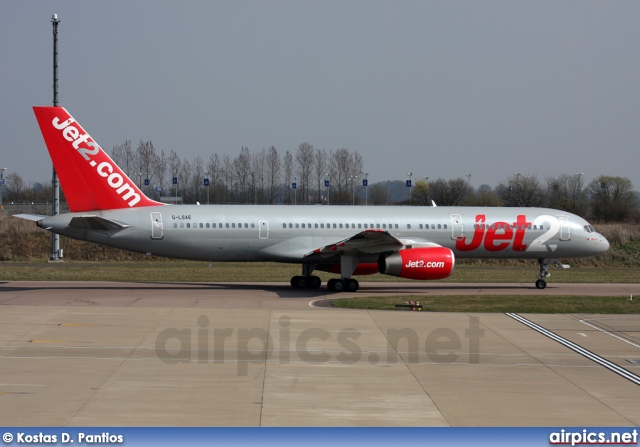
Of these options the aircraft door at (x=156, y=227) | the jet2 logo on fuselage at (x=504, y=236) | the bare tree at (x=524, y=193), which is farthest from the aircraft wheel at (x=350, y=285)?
the bare tree at (x=524, y=193)

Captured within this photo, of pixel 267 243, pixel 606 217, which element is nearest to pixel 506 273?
pixel 267 243

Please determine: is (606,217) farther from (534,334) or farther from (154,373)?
(154,373)

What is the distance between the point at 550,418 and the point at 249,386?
4.89 meters

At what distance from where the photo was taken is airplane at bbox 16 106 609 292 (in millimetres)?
27562

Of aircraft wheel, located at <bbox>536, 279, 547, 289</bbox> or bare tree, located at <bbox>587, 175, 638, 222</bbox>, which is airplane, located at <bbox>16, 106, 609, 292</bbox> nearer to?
aircraft wheel, located at <bbox>536, 279, 547, 289</bbox>

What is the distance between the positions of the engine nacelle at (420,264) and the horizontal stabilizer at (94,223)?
9.94 meters

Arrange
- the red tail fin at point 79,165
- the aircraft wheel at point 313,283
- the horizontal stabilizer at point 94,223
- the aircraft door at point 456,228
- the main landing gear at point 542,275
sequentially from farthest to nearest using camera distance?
the main landing gear at point 542,275, the aircraft door at point 456,228, the aircraft wheel at point 313,283, the red tail fin at point 79,165, the horizontal stabilizer at point 94,223

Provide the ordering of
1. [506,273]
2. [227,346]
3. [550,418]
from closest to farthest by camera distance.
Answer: [550,418] < [227,346] < [506,273]

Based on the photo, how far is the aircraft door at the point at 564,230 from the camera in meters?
32.0

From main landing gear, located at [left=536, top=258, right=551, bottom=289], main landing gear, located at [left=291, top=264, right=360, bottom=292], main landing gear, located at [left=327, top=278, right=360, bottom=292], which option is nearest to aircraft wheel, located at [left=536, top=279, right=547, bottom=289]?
main landing gear, located at [left=536, top=258, right=551, bottom=289]

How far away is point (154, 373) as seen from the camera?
13812 millimetres

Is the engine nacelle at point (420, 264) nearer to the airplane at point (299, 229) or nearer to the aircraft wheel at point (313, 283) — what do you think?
the airplane at point (299, 229)

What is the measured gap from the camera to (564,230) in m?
32.1

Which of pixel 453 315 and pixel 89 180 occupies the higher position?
pixel 89 180
